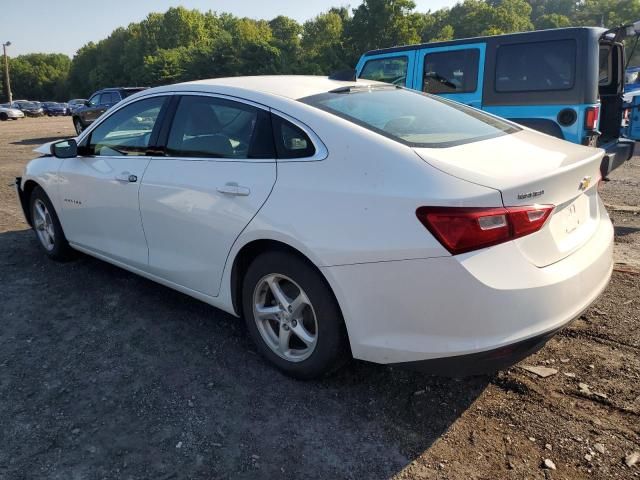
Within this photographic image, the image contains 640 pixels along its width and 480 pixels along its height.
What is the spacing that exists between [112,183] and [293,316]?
185 centimetres

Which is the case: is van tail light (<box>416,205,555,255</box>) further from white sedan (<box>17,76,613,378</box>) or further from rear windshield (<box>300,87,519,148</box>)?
rear windshield (<box>300,87,519,148</box>)

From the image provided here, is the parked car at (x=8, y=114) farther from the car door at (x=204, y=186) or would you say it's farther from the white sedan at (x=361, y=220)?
the car door at (x=204, y=186)

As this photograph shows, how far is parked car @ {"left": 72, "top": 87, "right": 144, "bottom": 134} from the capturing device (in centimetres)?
1698

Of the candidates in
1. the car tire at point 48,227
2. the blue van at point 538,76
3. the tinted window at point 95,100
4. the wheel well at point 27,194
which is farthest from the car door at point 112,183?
the tinted window at point 95,100

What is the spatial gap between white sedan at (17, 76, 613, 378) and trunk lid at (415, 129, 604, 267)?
1cm

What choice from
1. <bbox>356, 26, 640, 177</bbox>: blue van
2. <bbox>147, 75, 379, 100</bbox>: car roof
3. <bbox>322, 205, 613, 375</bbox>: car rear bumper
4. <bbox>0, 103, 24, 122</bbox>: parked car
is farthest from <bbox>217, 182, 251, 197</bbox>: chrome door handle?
<bbox>0, 103, 24, 122</bbox>: parked car

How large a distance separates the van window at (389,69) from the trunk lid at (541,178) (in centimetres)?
495

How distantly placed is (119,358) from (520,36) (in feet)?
18.9

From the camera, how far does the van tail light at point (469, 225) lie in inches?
83.1

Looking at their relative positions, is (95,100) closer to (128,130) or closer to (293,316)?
(128,130)

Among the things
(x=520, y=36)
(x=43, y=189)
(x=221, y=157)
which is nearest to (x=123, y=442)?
(x=221, y=157)

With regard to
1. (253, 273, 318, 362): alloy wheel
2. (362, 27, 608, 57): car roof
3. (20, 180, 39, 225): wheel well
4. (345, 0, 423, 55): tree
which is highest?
(345, 0, 423, 55): tree

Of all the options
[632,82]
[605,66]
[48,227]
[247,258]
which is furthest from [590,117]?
[632,82]

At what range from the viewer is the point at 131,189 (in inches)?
140
